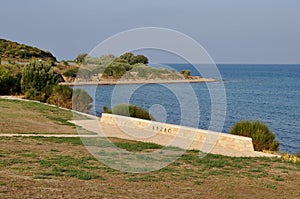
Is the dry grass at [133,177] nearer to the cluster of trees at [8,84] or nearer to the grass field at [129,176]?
the grass field at [129,176]

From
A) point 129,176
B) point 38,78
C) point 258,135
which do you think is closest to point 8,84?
point 38,78

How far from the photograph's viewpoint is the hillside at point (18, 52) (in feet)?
296

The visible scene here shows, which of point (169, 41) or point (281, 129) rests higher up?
point (169, 41)

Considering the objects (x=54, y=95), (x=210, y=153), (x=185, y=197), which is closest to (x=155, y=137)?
(x=210, y=153)

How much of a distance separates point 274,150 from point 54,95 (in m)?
19.0

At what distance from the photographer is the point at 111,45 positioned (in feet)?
37.4

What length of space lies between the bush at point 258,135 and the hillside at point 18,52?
72919 mm

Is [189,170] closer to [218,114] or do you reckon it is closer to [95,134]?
[95,134]

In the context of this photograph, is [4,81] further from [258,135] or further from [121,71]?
[258,135]

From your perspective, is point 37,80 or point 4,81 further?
point 4,81

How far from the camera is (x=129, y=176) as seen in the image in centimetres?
933

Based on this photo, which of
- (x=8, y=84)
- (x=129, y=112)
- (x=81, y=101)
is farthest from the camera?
(x=8, y=84)

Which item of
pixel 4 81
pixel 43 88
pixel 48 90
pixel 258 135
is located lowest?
pixel 258 135

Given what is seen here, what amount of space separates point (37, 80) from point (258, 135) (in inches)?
890
